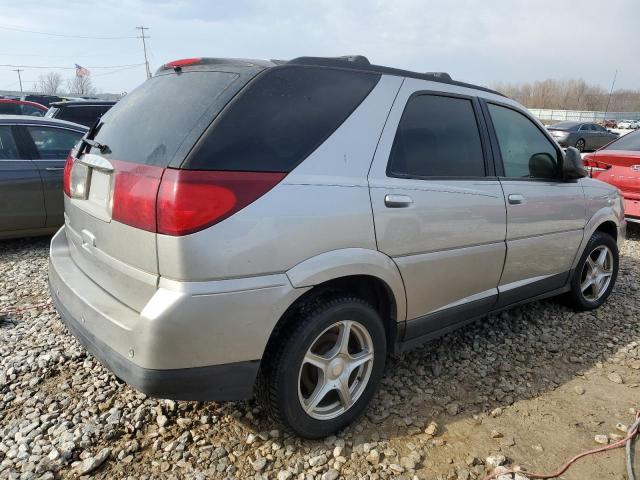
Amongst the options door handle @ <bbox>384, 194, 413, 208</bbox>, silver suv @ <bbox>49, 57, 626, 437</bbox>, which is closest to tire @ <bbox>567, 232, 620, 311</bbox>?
silver suv @ <bbox>49, 57, 626, 437</bbox>

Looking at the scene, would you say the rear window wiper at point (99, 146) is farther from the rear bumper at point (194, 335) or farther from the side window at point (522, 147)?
A: the side window at point (522, 147)

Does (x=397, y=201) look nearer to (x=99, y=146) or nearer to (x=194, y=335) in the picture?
(x=194, y=335)

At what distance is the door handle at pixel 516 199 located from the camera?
122 inches

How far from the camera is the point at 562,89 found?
105 m

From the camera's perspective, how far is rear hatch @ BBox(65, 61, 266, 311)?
6.37ft

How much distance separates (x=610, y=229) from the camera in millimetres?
4332

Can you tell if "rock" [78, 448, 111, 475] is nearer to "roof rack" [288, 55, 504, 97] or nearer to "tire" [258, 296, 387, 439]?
"tire" [258, 296, 387, 439]

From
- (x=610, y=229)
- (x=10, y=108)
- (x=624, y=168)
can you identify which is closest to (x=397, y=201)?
(x=610, y=229)

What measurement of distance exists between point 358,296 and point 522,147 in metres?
1.86

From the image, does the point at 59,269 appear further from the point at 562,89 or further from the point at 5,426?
the point at 562,89

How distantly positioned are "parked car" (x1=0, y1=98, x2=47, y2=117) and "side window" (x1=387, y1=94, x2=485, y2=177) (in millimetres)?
14319

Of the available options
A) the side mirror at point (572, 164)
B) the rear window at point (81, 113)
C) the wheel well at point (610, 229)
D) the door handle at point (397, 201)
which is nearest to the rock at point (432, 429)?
the door handle at point (397, 201)

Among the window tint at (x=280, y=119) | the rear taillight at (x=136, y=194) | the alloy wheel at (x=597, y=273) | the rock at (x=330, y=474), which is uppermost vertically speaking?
the window tint at (x=280, y=119)

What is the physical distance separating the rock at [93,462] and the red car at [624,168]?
21.6ft
